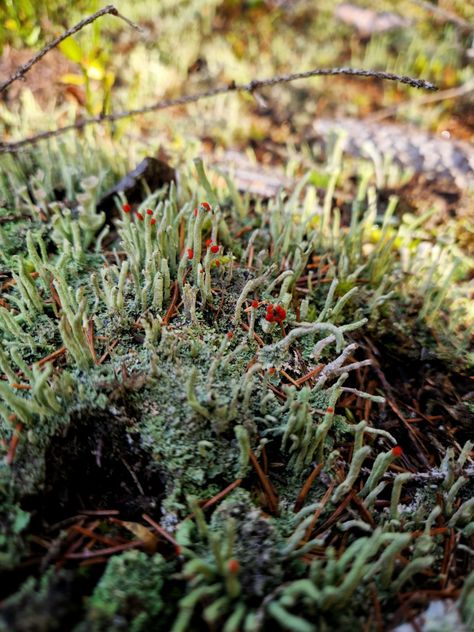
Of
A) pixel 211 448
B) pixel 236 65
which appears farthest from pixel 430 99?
pixel 211 448

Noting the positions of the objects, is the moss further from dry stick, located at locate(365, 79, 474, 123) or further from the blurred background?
dry stick, located at locate(365, 79, 474, 123)

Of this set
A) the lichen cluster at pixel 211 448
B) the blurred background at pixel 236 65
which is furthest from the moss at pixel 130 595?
the blurred background at pixel 236 65

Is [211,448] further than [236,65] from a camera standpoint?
No

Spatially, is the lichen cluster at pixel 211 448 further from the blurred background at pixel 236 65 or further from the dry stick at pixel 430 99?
the dry stick at pixel 430 99

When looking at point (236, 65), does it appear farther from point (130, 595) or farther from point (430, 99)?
point (130, 595)

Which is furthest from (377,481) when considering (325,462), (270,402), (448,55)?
(448,55)

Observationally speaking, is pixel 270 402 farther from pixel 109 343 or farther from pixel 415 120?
pixel 415 120
